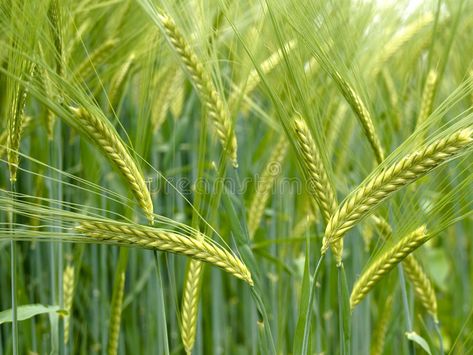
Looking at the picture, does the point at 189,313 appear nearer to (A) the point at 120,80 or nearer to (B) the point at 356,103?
(B) the point at 356,103

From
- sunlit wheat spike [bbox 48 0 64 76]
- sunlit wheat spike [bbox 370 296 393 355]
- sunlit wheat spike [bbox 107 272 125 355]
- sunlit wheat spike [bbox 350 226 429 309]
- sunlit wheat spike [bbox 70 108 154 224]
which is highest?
sunlit wheat spike [bbox 48 0 64 76]

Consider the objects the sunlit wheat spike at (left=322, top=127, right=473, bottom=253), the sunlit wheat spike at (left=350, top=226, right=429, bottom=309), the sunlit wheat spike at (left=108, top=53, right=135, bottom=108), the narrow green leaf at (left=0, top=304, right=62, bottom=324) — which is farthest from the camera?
the sunlit wheat spike at (left=108, top=53, right=135, bottom=108)

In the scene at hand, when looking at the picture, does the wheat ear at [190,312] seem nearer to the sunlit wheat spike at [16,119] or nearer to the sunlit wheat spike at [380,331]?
the sunlit wheat spike at [16,119]

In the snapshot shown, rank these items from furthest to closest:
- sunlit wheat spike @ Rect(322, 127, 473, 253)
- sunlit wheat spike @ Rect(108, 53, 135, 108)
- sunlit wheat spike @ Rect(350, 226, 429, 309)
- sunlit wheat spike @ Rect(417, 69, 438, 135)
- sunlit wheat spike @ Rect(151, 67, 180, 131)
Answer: sunlit wheat spike @ Rect(151, 67, 180, 131)
sunlit wheat spike @ Rect(108, 53, 135, 108)
sunlit wheat spike @ Rect(417, 69, 438, 135)
sunlit wheat spike @ Rect(350, 226, 429, 309)
sunlit wheat spike @ Rect(322, 127, 473, 253)

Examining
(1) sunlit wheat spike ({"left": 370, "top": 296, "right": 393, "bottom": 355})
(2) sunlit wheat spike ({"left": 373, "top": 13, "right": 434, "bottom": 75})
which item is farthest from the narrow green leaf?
(2) sunlit wheat spike ({"left": 373, "top": 13, "right": 434, "bottom": 75})

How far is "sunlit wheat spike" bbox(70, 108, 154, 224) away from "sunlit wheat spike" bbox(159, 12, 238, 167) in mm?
160

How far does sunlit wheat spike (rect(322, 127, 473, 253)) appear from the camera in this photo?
0.86 meters

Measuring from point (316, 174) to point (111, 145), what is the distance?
280 mm

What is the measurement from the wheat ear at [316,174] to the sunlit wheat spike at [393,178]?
0.03 m

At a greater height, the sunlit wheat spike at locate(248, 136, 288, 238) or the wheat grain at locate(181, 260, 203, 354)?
the sunlit wheat spike at locate(248, 136, 288, 238)

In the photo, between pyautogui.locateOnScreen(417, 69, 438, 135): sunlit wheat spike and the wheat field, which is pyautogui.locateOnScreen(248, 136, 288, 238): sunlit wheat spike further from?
pyautogui.locateOnScreen(417, 69, 438, 135): sunlit wheat spike

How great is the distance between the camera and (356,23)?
1.28m

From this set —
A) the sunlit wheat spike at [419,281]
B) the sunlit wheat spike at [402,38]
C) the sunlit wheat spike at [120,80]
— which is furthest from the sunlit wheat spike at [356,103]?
the sunlit wheat spike at [402,38]

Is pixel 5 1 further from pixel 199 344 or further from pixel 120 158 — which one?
pixel 199 344
